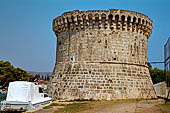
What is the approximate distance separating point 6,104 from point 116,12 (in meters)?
10.4

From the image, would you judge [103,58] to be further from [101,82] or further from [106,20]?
[106,20]

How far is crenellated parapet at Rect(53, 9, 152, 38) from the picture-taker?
16016mm

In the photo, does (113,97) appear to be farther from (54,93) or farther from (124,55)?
(54,93)

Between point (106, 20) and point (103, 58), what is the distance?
3.04 metres

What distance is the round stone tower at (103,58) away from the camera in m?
15.3

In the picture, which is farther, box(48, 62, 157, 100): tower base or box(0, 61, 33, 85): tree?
box(0, 61, 33, 85): tree

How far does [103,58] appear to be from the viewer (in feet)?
52.7

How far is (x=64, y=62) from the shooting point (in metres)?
17.4

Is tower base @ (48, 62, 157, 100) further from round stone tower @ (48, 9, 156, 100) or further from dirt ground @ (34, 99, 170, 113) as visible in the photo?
dirt ground @ (34, 99, 170, 113)

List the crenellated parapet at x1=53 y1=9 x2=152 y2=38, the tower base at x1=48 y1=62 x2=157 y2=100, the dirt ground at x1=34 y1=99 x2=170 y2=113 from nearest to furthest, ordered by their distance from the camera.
Answer: the dirt ground at x1=34 y1=99 x2=170 y2=113
the tower base at x1=48 y1=62 x2=157 y2=100
the crenellated parapet at x1=53 y1=9 x2=152 y2=38

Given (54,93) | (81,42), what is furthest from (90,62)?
(54,93)

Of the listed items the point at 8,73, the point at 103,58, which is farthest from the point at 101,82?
the point at 8,73

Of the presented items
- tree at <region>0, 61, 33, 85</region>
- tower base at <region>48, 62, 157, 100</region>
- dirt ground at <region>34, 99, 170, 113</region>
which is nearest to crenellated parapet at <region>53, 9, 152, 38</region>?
tower base at <region>48, 62, 157, 100</region>

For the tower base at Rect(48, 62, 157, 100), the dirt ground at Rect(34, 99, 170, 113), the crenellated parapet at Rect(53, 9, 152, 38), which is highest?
the crenellated parapet at Rect(53, 9, 152, 38)
